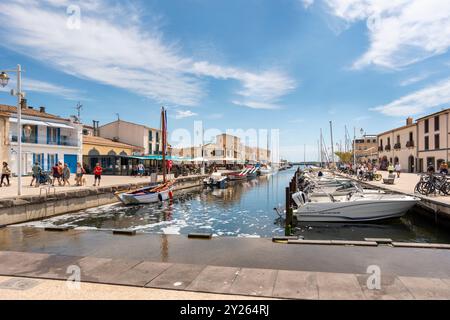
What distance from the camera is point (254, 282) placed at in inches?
202

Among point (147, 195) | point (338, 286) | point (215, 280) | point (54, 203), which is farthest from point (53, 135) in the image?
point (338, 286)

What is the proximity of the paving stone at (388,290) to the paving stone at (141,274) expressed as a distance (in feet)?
12.2

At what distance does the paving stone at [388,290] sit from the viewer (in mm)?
4477

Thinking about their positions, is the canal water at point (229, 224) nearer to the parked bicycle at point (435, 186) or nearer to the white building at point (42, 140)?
the parked bicycle at point (435, 186)

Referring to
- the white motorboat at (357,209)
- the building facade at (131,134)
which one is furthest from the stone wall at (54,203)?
the building facade at (131,134)

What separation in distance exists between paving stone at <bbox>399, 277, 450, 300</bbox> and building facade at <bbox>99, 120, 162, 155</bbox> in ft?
146

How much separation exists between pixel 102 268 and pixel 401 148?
5235cm

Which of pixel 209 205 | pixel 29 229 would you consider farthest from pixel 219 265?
pixel 209 205

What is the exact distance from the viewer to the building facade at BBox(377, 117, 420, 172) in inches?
1710

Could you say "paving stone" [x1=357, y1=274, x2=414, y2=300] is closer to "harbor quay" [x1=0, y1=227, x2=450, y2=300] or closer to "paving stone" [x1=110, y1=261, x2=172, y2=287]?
"harbor quay" [x1=0, y1=227, x2=450, y2=300]

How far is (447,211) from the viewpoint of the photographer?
12664 millimetres

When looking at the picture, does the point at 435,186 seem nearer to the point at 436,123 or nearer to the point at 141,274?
the point at 141,274

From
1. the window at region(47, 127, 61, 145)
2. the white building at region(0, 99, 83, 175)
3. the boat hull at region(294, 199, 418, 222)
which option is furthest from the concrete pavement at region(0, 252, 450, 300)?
the window at region(47, 127, 61, 145)
